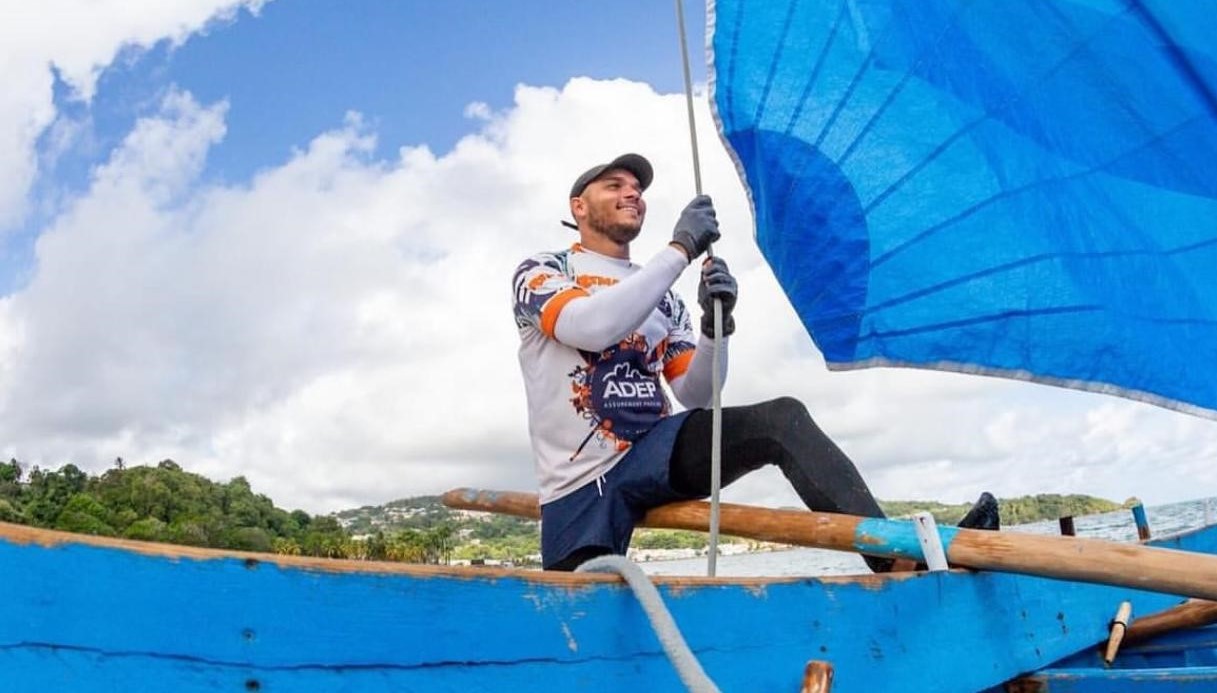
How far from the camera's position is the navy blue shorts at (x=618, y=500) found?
2.89 m

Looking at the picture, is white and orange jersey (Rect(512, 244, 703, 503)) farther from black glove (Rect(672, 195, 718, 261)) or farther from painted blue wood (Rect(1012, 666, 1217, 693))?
painted blue wood (Rect(1012, 666, 1217, 693))

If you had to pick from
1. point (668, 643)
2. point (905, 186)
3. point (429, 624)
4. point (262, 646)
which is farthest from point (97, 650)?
point (905, 186)

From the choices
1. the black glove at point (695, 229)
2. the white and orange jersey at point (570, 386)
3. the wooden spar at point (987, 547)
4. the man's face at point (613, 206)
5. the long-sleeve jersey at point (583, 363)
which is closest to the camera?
the wooden spar at point (987, 547)

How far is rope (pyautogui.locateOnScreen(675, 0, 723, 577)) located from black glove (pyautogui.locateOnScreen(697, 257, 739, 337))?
34mm

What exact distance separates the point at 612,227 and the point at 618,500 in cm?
93

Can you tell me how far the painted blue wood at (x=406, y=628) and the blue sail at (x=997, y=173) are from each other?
5.89 ft

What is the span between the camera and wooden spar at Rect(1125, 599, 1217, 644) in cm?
385

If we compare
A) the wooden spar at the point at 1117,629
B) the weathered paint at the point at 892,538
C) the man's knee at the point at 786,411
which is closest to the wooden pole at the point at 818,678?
the weathered paint at the point at 892,538

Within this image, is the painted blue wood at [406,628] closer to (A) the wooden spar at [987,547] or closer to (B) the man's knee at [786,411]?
(A) the wooden spar at [987,547]

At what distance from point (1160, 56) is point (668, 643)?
307cm

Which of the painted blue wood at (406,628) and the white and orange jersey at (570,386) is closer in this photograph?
the painted blue wood at (406,628)

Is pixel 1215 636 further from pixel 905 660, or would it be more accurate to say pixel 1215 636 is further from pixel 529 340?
pixel 529 340

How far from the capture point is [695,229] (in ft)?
9.41

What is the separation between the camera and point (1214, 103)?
3.54 m
